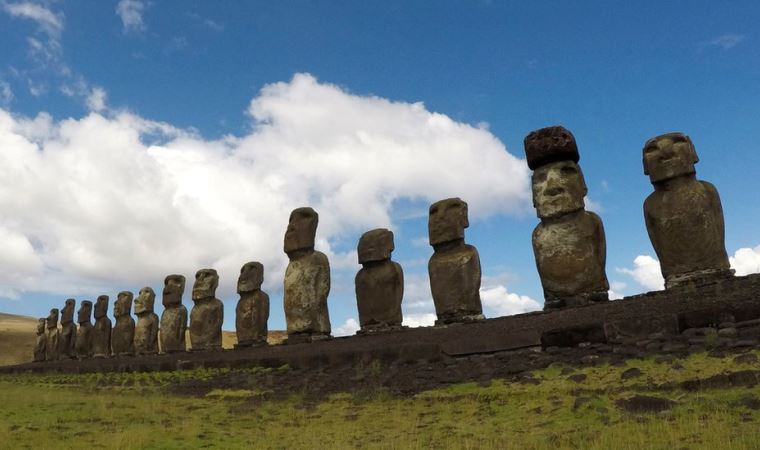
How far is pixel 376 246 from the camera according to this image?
47.0ft

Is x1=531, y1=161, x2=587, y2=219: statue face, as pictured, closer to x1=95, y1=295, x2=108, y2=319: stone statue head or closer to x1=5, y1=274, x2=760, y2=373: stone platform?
x1=5, y1=274, x2=760, y2=373: stone platform

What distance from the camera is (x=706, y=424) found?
5121 mm

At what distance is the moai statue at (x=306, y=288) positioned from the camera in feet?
50.8

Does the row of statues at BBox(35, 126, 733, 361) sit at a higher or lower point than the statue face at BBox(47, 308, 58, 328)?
lower

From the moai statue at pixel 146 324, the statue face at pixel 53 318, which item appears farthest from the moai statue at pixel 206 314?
the statue face at pixel 53 318

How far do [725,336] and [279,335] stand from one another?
1480 inches

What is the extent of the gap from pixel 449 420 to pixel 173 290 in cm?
1611

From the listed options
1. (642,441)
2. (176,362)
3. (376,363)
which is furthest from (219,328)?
(642,441)

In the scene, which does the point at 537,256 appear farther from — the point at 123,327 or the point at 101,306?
the point at 101,306

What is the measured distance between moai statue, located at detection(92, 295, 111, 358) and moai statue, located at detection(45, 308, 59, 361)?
470 centimetres

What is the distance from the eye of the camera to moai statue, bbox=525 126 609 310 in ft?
36.2

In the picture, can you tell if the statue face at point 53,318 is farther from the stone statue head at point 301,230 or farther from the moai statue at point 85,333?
the stone statue head at point 301,230

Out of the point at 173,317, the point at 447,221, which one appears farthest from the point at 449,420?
the point at 173,317

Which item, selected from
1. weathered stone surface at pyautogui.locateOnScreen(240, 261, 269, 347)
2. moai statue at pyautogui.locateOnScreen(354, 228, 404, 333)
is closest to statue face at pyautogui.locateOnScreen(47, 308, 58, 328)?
weathered stone surface at pyautogui.locateOnScreen(240, 261, 269, 347)
